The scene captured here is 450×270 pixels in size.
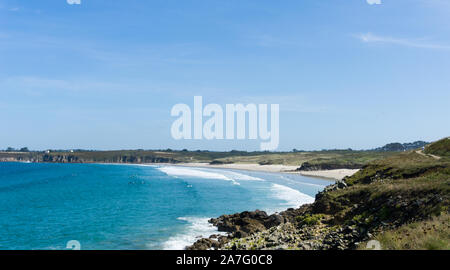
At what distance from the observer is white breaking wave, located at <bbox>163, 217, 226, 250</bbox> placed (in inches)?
1159

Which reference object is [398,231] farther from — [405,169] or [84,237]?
[84,237]

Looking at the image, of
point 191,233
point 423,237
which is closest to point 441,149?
point 191,233

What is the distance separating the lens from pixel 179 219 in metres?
41.7

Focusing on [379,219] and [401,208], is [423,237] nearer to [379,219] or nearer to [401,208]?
[379,219]

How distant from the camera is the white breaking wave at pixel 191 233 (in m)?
29.4

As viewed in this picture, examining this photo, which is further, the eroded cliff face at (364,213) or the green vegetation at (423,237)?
the eroded cliff face at (364,213)

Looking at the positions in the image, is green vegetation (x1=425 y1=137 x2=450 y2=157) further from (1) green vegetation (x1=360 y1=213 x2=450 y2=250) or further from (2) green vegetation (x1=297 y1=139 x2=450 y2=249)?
(1) green vegetation (x1=360 y1=213 x2=450 y2=250)

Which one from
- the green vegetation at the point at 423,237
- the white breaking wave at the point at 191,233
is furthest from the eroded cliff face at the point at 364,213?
the white breaking wave at the point at 191,233

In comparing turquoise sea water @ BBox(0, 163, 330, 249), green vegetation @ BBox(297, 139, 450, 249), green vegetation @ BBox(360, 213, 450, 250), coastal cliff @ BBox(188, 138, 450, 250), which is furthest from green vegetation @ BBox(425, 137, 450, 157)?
green vegetation @ BBox(360, 213, 450, 250)

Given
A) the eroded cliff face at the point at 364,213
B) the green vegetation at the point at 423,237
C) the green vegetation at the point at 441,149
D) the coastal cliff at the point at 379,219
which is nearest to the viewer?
the green vegetation at the point at 423,237

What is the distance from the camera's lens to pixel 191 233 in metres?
34.2

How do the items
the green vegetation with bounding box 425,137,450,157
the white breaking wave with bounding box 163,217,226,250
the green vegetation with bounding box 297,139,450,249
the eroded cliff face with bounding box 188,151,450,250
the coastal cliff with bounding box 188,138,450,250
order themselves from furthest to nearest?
the green vegetation with bounding box 425,137,450,157
the white breaking wave with bounding box 163,217,226,250
the eroded cliff face with bounding box 188,151,450,250
the coastal cliff with bounding box 188,138,450,250
the green vegetation with bounding box 297,139,450,249

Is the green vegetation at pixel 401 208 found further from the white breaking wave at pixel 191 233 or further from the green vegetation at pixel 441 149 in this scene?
the white breaking wave at pixel 191 233
